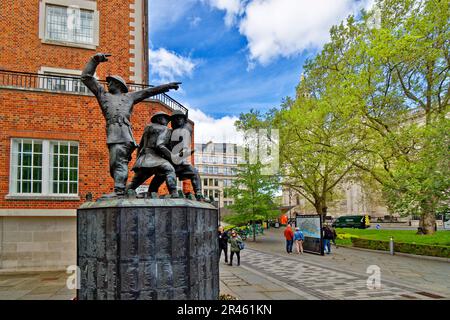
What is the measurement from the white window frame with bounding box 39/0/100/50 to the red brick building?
0.05 meters

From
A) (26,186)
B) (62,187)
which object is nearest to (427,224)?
(62,187)

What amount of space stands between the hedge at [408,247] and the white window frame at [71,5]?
18.5 metres

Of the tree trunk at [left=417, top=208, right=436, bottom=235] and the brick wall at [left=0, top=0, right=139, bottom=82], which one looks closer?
the brick wall at [left=0, top=0, right=139, bottom=82]

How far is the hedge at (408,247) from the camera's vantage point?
15948 mm

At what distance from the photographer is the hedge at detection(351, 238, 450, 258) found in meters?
15.9

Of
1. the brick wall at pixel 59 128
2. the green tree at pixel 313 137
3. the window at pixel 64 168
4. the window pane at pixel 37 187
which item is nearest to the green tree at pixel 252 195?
the green tree at pixel 313 137

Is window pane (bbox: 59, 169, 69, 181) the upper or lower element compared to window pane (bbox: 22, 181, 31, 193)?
upper

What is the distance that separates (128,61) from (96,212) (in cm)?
1386

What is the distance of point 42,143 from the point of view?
13.6m

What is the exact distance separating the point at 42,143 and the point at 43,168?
100cm

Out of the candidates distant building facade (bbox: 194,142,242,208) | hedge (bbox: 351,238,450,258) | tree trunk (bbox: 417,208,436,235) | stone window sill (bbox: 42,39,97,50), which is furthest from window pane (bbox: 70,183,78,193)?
distant building facade (bbox: 194,142,242,208)

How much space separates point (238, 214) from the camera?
88.1 ft

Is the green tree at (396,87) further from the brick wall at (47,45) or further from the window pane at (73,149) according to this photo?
the window pane at (73,149)

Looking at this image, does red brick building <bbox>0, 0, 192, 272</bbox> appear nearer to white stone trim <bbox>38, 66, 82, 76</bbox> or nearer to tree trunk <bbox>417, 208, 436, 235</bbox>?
white stone trim <bbox>38, 66, 82, 76</bbox>
